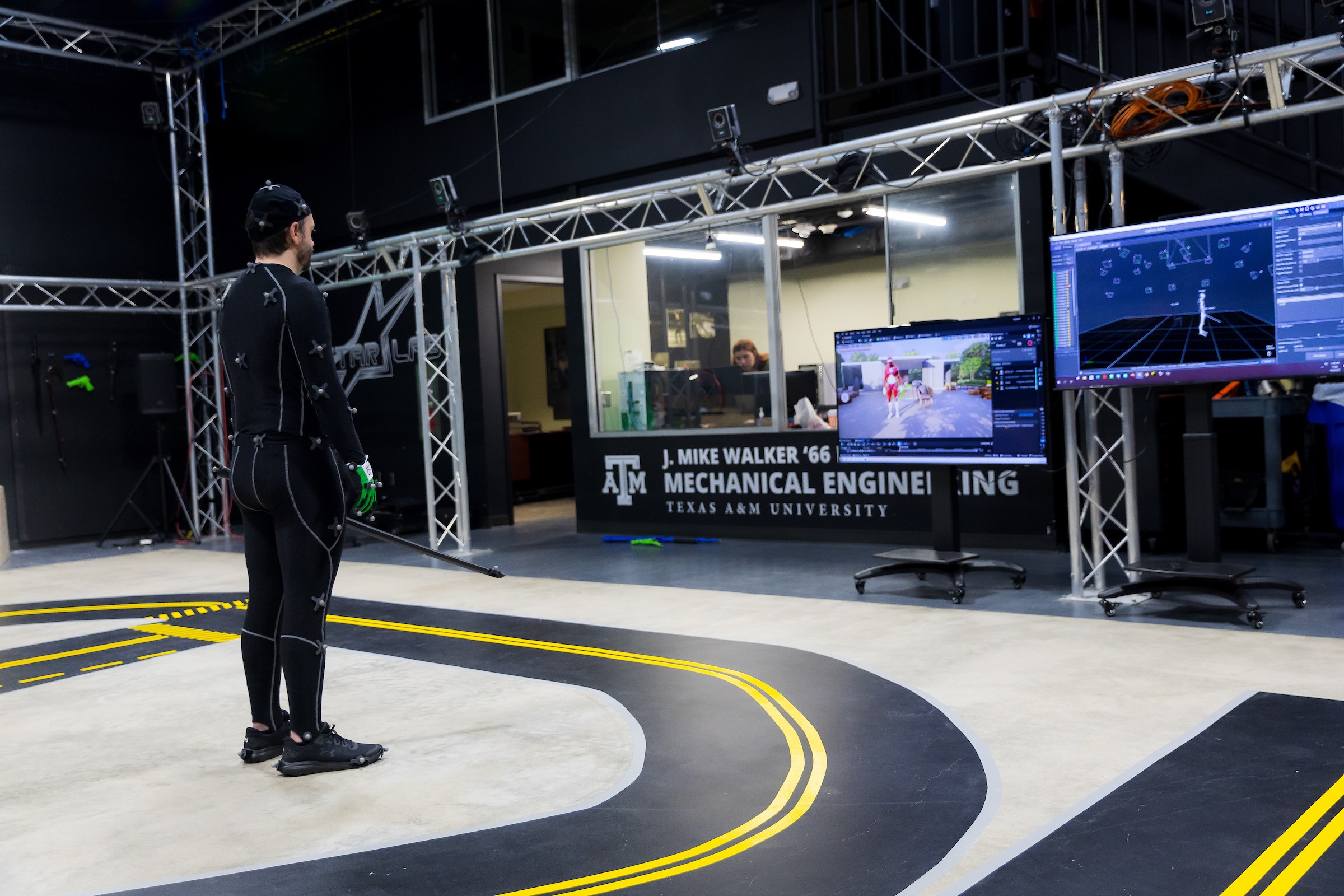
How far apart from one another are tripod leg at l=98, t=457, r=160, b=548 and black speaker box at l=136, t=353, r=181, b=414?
0.60 metres

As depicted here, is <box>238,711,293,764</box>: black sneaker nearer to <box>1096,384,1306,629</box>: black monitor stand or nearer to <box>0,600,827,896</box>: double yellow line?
<box>0,600,827,896</box>: double yellow line

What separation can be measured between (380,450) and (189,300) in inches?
126

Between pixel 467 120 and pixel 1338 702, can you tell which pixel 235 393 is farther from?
pixel 467 120

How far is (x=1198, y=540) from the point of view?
5406mm

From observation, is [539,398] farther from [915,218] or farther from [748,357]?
[915,218]

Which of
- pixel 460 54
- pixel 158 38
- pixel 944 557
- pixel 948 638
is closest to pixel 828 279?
pixel 460 54

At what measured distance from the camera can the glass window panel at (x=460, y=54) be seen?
36.2 ft

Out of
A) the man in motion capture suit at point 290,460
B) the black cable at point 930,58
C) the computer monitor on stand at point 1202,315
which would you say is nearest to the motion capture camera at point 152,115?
the black cable at point 930,58

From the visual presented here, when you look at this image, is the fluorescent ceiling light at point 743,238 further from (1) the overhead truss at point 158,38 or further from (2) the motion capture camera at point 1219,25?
(1) the overhead truss at point 158,38

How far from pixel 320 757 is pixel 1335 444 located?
22.4 ft

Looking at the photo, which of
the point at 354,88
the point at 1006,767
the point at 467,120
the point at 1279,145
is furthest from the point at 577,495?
the point at 1006,767

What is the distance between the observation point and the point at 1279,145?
23.8 feet

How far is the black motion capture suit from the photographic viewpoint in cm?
325

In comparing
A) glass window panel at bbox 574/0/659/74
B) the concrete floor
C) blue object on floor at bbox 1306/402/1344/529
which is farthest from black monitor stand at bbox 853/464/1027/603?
glass window panel at bbox 574/0/659/74
